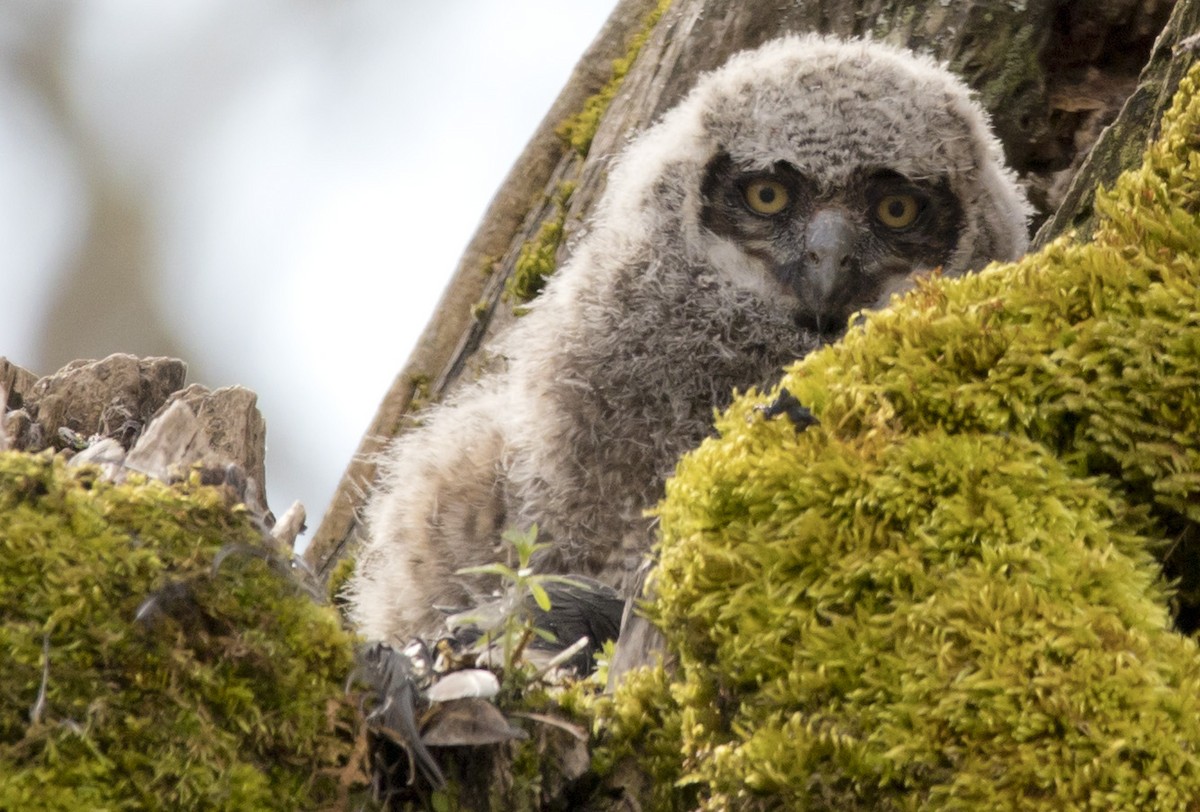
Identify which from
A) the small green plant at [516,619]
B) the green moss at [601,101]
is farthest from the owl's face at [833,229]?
the small green plant at [516,619]

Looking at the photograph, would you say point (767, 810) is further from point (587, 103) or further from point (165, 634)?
point (587, 103)

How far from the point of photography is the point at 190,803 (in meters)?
1.36

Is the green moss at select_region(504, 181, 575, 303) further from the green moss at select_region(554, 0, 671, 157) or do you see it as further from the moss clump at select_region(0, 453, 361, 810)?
the moss clump at select_region(0, 453, 361, 810)

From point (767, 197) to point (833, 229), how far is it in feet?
0.92

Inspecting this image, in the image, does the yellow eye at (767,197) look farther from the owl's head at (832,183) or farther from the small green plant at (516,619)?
the small green plant at (516,619)

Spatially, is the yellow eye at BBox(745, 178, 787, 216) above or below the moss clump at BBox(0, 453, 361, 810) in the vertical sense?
above

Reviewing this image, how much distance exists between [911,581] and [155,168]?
5.69 metres

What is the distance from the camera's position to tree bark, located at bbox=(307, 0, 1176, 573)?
163 inches

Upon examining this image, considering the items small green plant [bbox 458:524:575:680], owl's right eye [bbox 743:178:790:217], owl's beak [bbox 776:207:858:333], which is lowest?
small green plant [bbox 458:524:575:680]

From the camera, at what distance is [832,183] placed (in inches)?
138

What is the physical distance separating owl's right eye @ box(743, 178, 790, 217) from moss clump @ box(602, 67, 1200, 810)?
1871mm

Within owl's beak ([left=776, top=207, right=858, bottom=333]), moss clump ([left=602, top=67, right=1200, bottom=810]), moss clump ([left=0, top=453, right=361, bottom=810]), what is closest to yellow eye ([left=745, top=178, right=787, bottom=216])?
owl's beak ([left=776, top=207, right=858, bottom=333])

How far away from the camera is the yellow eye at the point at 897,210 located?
353 cm

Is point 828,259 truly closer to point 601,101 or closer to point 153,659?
point 601,101
